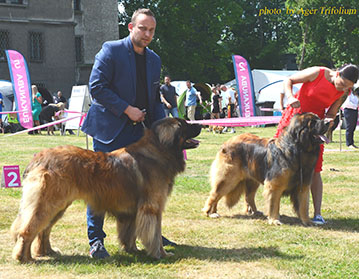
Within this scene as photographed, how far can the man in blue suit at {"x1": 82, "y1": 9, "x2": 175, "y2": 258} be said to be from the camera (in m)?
4.25

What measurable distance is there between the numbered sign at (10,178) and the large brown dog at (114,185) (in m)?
2.68

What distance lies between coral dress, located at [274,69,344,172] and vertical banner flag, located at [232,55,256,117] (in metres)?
11.6

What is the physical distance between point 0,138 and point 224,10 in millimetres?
27907

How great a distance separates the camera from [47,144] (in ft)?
48.6

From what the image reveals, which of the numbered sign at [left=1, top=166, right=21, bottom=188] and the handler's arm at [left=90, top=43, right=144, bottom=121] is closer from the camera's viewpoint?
the handler's arm at [left=90, top=43, right=144, bottom=121]

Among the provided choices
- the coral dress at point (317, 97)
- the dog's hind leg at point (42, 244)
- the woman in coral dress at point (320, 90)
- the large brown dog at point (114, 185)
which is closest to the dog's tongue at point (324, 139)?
the woman in coral dress at point (320, 90)

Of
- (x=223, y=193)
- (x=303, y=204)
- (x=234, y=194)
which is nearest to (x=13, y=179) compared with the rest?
(x=223, y=193)

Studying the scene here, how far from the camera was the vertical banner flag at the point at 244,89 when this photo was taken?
56.9ft

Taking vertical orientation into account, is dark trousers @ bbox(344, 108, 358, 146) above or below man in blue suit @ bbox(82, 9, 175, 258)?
below

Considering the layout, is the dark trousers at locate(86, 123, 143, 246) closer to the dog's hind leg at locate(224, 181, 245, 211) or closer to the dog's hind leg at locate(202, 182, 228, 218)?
the dog's hind leg at locate(202, 182, 228, 218)

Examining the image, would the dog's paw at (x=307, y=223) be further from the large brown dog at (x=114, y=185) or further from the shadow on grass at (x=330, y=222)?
the large brown dog at (x=114, y=185)

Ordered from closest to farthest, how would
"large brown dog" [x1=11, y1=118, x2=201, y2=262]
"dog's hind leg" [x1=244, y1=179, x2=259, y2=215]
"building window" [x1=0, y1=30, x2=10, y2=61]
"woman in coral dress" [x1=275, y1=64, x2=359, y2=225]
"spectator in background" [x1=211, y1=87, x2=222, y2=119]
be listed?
"large brown dog" [x1=11, y1=118, x2=201, y2=262] → "woman in coral dress" [x1=275, y1=64, x2=359, y2=225] → "dog's hind leg" [x1=244, y1=179, x2=259, y2=215] → "spectator in background" [x1=211, y1=87, x2=222, y2=119] → "building window" [x1=0, y1=30, x2=10, y2=61]

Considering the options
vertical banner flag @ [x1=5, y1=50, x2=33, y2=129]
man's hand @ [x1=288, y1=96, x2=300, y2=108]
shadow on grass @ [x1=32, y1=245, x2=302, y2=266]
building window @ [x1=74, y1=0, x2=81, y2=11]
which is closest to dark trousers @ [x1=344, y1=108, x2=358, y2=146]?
man's hand @ [x1=288, y1=96, x2=300, y2=108]

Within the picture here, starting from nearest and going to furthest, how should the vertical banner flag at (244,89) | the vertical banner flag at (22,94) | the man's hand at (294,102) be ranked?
the man's hand at (294,102), the vertical banner flag at (22,94), the vertical banner flag at (244,89)
